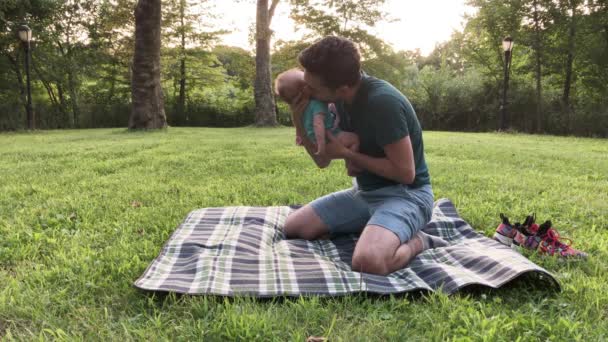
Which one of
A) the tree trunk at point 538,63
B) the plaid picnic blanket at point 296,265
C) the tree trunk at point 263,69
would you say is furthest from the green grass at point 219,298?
the tree trunk at point 538,63

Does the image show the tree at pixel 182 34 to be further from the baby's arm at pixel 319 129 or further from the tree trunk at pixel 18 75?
the baby's arm at pixel 319 129

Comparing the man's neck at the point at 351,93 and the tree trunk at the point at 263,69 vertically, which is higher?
the tree trunk at the point at 263,69

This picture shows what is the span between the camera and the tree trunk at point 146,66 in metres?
12.6

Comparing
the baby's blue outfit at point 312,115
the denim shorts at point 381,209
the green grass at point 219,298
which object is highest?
the baby's blue outfit at point 312,115

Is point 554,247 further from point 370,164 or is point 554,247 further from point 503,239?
Answer: point 370,164

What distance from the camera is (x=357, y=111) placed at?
2.73 m

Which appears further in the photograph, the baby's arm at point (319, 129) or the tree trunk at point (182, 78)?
the tree trunk at point (182, 78)

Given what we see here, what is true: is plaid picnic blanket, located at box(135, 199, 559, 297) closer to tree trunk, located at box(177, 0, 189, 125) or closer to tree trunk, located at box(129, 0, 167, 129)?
tree trunk, located at box(129, 0, 167, 129)

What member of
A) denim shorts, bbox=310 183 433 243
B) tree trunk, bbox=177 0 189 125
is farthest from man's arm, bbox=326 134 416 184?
tree trunk, bbox=177 0 189 125

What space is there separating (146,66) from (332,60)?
1202cm

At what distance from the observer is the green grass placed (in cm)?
179

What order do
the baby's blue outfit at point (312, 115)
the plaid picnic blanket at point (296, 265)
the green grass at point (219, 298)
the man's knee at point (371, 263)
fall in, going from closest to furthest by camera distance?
the green grass at point (219, 298) < the plaid picnic blanket at point (296, 265) < the man's knee at point (371, 263) < the baby's blue outfit at point (312, 115)

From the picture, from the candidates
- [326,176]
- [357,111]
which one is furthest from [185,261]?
[326,176]

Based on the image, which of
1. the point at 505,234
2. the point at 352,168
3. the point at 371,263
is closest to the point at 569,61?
the point at 505,234
